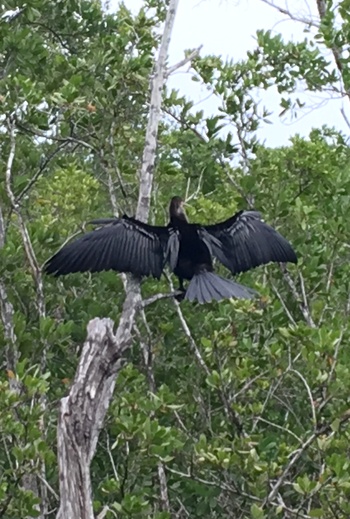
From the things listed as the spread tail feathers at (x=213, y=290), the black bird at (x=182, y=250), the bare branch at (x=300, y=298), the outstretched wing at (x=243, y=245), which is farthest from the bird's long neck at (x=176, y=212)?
the bare branch at (x=300, y=298)

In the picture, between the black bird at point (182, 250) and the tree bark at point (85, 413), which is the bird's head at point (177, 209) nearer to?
the black bird at point (182, 250)

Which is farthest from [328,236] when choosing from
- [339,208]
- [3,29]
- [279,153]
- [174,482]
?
[3,29]

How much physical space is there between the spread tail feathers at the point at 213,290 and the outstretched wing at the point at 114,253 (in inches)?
8.6

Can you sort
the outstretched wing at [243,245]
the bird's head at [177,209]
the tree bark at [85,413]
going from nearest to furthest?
1. the tree bark at [85,413]
2. the outstretched wing at [243,245]
3. the bird's head at [177,209]

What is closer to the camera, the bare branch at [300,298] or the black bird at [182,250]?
the black bird at [182,250]

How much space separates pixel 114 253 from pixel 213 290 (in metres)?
0.55

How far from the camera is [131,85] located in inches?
212

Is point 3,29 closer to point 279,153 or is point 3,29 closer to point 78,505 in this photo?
point 279,153

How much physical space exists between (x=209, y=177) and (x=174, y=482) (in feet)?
6.70

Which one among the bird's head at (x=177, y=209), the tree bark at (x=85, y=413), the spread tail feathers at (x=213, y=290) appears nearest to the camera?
the tree bark at (x=85, y=413)

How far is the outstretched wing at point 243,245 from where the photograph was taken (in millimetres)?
5328

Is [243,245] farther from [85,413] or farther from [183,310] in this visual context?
[85,413]

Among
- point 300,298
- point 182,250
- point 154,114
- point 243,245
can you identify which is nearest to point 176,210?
point 182,250

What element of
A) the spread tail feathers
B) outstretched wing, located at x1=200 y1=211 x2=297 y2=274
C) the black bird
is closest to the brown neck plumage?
the black bird
